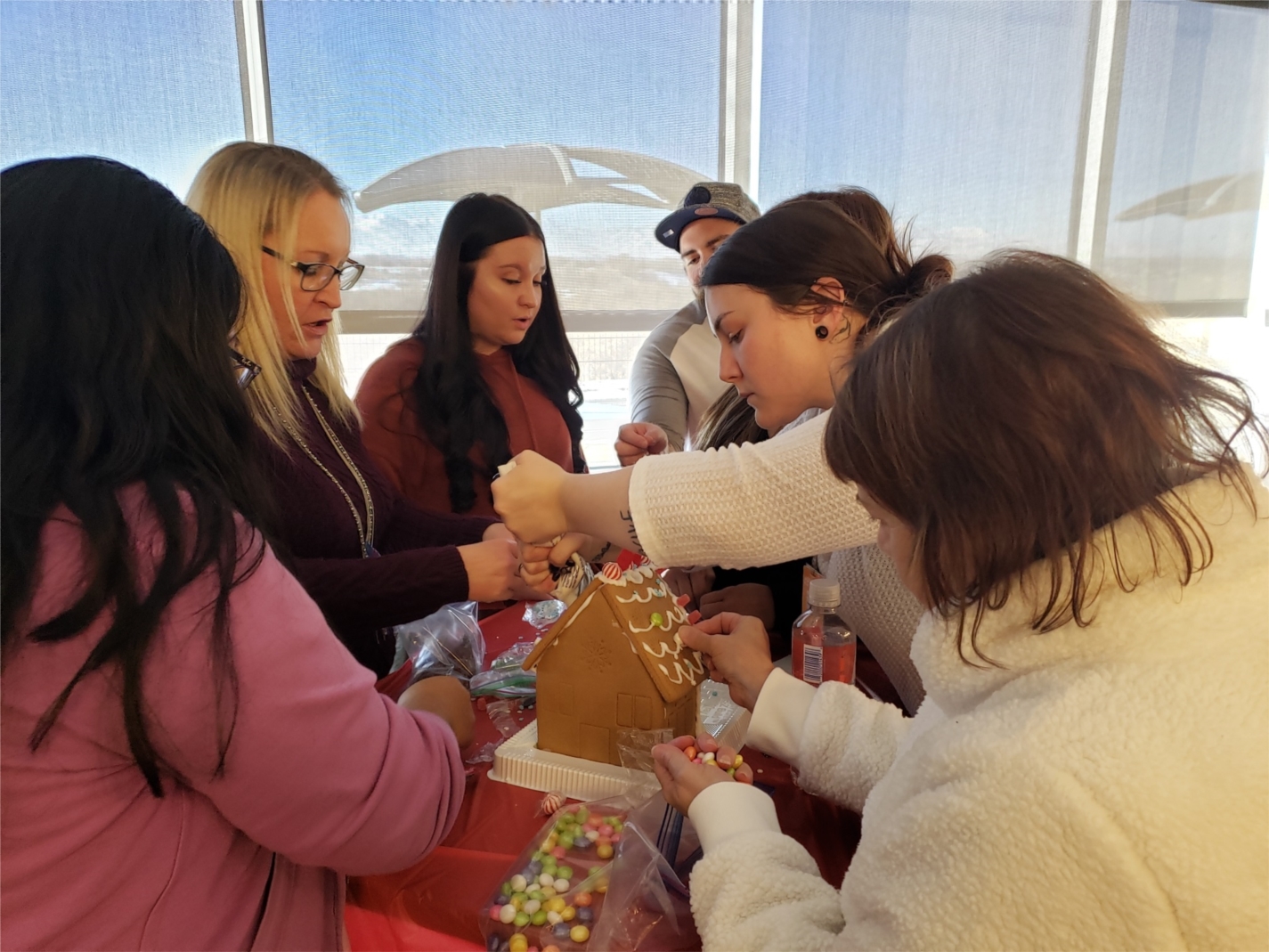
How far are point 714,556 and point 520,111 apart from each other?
2821mm

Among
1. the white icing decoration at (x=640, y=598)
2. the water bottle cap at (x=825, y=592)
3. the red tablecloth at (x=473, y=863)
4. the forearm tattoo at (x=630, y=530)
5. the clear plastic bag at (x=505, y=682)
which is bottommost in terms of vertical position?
the clear plastic bag at (x=505, y=682)

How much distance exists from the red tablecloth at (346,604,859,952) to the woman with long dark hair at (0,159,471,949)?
77mm

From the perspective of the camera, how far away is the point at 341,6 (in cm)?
296

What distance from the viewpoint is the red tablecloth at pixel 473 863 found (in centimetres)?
74

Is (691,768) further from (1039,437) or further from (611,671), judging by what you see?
(1039,437)

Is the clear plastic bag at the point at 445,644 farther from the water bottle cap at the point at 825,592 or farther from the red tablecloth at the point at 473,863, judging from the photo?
the water bottle cap at the point at 825,592

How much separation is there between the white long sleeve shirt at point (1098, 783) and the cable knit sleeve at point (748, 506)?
0.37m

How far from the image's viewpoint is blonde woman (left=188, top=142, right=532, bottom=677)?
1.23 meters

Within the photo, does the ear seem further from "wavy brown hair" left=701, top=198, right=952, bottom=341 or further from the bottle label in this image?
the bottle label

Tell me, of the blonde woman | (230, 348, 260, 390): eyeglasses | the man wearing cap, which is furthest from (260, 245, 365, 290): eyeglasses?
the man wearing cap

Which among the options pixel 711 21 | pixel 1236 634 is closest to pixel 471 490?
pixel 1236 634

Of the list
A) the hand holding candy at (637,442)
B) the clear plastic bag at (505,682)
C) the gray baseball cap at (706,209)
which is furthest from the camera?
the gray baseball cap at (706,209)

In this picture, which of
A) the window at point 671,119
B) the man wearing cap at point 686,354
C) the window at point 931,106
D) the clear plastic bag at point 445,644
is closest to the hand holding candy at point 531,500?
the clear plastic bag at point 445,644

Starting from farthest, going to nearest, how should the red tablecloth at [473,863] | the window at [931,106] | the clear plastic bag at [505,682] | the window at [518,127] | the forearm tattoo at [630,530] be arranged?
the window at [931,106], the window at [518,127], the clear plastic bag at [505,682], the forearm tattoo at [630,530], the red tablecloth at [473,863]
